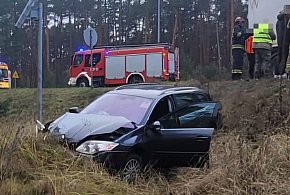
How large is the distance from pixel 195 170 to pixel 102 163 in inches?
69.2

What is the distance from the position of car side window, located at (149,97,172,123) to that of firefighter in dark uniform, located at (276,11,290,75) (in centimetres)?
574

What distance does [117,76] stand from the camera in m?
29.5

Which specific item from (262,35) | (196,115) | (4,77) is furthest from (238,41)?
(4,77)

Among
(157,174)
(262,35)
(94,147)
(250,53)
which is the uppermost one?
(262,35)

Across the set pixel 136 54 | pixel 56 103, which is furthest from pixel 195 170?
pixel 136 54

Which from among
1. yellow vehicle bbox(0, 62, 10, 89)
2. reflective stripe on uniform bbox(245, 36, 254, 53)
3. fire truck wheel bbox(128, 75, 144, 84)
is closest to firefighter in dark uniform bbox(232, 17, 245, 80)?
reflective stripe on uniform bbox(245, 36, 254, 53)

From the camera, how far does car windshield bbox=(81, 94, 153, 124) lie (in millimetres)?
8523

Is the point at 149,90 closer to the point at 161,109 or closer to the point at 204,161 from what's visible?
the point at 161,109

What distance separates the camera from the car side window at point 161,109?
28.1ft

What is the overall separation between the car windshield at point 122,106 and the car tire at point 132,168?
626 mm

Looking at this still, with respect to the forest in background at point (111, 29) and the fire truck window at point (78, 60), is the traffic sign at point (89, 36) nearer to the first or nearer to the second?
the fire truck window at point (78, 60)

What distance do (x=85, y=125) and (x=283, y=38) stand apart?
296 inches

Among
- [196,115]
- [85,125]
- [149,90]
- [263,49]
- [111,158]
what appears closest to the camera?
[111,158]

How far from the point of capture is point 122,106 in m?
8.91
